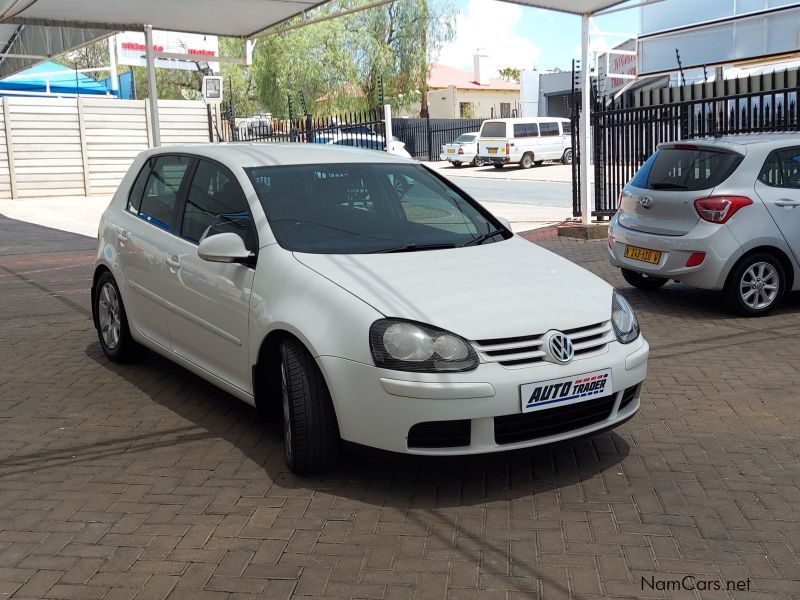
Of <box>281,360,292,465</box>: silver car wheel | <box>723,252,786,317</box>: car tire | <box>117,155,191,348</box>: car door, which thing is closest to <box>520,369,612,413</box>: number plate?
<box>281,360,292,465</box>: silver car wheel

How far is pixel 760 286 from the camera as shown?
802 centimetres

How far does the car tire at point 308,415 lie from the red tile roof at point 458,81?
66.7 metres

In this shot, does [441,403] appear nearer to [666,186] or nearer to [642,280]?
[666,186]

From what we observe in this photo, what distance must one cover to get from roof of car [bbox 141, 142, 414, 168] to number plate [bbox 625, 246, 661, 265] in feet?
10.6

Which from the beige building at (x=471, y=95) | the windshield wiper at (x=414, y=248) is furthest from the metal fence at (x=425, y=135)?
the windshield wiper at (x=414, y=248)

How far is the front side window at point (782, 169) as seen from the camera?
8000mm

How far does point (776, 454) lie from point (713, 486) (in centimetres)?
62

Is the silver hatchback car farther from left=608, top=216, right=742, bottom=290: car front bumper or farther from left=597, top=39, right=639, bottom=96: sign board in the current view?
left=597, top=39, right=639, bottom=96: sign board

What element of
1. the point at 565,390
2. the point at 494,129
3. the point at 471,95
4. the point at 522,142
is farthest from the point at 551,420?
the point at 471,95

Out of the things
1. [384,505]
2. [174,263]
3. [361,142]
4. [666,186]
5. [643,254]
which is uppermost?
[361,142]

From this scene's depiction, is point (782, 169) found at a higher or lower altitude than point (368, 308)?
higher

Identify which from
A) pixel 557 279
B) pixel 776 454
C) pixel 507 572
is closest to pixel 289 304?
pixel 557 279

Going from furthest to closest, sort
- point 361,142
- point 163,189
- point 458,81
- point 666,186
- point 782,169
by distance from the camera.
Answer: point 458,81
point 361,142
point 666,186
point 782,169
point 163,189

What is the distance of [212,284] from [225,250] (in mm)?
361
